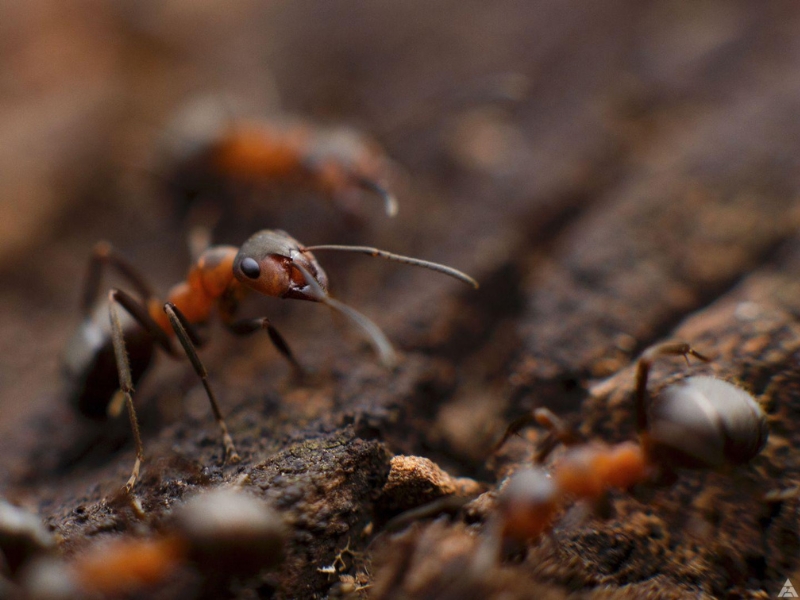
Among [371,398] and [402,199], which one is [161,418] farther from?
[402,199]

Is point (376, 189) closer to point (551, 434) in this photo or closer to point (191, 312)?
point (191, 312)

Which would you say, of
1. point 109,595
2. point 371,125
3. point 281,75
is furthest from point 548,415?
point 281,75

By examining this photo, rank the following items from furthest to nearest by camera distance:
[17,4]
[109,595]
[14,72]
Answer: [17,4] < [14,72] < [109,595]

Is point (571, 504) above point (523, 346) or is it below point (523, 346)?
below

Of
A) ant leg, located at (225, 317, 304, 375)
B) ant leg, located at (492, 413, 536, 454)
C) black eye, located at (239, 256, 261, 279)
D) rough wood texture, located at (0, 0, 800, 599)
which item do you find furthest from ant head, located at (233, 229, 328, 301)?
ant leg, located at (492, 413, 536, 454)

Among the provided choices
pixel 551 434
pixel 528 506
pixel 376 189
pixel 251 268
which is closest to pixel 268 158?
pixel 376 189

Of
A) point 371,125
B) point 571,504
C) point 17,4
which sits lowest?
point 571,504

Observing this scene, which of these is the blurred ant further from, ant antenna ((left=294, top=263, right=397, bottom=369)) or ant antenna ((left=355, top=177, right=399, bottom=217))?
ant antenna ((left=355, top=177, right=399, bottom=217))
